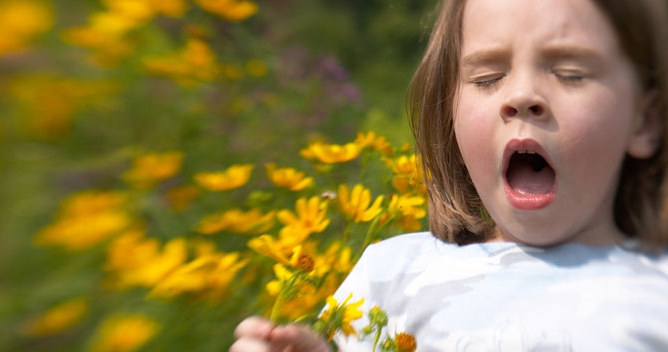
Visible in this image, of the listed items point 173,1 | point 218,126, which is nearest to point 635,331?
point 173,1

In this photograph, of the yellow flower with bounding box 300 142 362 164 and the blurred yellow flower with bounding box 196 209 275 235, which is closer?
the blurred yellow flower with bounding box 196 209 275 235

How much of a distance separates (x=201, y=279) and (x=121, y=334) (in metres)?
0.18

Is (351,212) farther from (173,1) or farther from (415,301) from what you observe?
→ (173,1)

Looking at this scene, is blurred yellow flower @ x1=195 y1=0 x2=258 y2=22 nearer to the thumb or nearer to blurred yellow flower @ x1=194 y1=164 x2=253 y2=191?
blurred yellow flower @ x1=194 y1=164 x2=253 y2=191

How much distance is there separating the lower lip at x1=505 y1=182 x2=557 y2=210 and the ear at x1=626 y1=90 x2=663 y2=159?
0.43ft

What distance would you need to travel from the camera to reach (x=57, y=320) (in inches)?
23.8

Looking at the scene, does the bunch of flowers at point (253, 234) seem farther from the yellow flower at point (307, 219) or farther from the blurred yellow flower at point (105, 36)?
the blurred yellow flower at point (105, 36)

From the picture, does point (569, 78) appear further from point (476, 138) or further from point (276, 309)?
point (276, 309)

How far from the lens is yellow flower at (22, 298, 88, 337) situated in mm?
591

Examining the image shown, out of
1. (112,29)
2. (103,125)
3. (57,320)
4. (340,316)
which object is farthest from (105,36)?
(340,316)

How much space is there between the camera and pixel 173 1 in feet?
3.59

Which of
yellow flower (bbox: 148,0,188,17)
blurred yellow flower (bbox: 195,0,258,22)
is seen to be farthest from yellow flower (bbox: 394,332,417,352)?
blurred yellow flower (bbox: 195,0,258,22)

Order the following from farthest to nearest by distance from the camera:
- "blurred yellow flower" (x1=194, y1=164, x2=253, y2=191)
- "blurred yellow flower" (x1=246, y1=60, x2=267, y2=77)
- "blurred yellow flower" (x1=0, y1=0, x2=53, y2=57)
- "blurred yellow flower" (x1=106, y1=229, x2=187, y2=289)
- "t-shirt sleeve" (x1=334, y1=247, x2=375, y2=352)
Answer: "blurred yellow flower" (x1=246, y1=60, x2=267, y2=77) → "blurred yellow flower" (x1=194, y1=164, x2=253, y2=191) → "t-shirt sleeve" (x1=334, y1=247, x2=375, y2=352) → "blurred yellow flower" (x1=106, y1=229, x2=187, y2=289) → "blurred yellow flower" (x1=0, y1=0, x2=53, y2=57)

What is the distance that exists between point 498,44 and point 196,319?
0.50m
